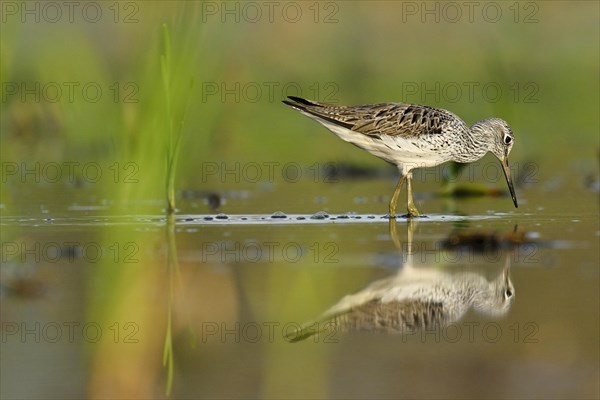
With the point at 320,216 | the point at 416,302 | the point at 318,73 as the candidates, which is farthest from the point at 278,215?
the point at 318,73

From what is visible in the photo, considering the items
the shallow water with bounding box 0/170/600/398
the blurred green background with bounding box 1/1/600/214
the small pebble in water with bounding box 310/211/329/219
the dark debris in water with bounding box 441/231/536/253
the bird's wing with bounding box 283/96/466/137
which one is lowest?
the shallow water with bounding box 0/170/600/398

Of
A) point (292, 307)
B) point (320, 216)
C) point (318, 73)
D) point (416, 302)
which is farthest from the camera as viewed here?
point (318, 73)

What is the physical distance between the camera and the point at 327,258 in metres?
7.75

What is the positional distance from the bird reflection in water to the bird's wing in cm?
386

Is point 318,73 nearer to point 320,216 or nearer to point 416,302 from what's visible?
point 320,216

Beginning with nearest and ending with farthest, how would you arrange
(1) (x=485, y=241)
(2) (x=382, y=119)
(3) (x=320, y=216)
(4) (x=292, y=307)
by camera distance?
(4) (x=292, y=307) → (1) (x=485, y=241) → (3) (x=320, y=216) → (2) (x=382, y=119)

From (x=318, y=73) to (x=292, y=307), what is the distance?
1355 centimetres

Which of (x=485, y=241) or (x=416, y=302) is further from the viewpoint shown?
(x=485, y=241)

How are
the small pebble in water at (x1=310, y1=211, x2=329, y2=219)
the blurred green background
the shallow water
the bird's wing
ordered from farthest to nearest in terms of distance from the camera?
the blurred green background → the bird's wing → the small pebble in water at (x1=310, y1=211, x2=329, y2=219) → the shallow water

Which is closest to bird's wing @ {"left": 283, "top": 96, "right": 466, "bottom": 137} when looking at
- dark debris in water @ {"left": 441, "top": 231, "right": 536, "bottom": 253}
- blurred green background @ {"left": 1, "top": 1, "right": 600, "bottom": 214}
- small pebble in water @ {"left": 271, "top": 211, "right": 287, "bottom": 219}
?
blurred green background @ {"left": 1, "top": 1, "right": 600, "bottom": 214}

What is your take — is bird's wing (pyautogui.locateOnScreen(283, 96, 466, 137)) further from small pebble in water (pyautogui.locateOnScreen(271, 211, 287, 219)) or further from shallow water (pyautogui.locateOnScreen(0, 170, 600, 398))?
small pebble in water (pyautogui.locateOnScreen(271, 211, 287, 219))

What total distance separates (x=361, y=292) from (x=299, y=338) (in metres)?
1.00

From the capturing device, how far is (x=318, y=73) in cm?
1950

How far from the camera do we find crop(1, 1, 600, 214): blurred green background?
15.0 m
